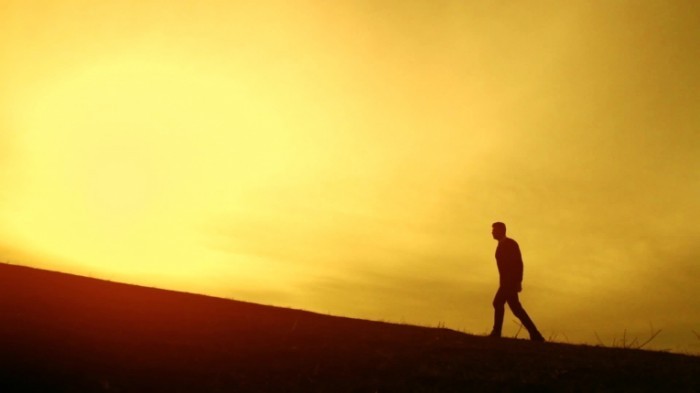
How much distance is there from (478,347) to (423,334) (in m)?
1.31

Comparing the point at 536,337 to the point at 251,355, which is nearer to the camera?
the point at 251,355

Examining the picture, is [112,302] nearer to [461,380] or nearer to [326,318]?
[326,318]

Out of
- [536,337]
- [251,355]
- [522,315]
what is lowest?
[251,355]

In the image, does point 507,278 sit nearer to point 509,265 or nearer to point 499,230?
point 509,265

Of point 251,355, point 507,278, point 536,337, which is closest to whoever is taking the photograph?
point 251,355

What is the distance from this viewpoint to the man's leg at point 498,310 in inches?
518

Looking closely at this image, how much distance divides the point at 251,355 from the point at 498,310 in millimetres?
6100

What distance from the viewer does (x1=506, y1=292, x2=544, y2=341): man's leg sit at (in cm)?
1282

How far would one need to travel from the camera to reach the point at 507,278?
44.2 feet

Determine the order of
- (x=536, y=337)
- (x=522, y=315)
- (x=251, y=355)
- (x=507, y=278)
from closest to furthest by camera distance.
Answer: (x=251, y=355) < (x=536, y=337) < (x=522, y=315) < (x=507, y=278)

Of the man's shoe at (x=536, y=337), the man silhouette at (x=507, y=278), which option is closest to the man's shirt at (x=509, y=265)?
the man silhouette at (x=507, y=278)

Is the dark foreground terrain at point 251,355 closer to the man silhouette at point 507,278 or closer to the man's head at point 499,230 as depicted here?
the man silhouette at point 507,278

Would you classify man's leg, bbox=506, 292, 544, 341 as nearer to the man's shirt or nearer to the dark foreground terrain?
the man's shirt

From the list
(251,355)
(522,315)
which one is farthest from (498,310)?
(251,355)
